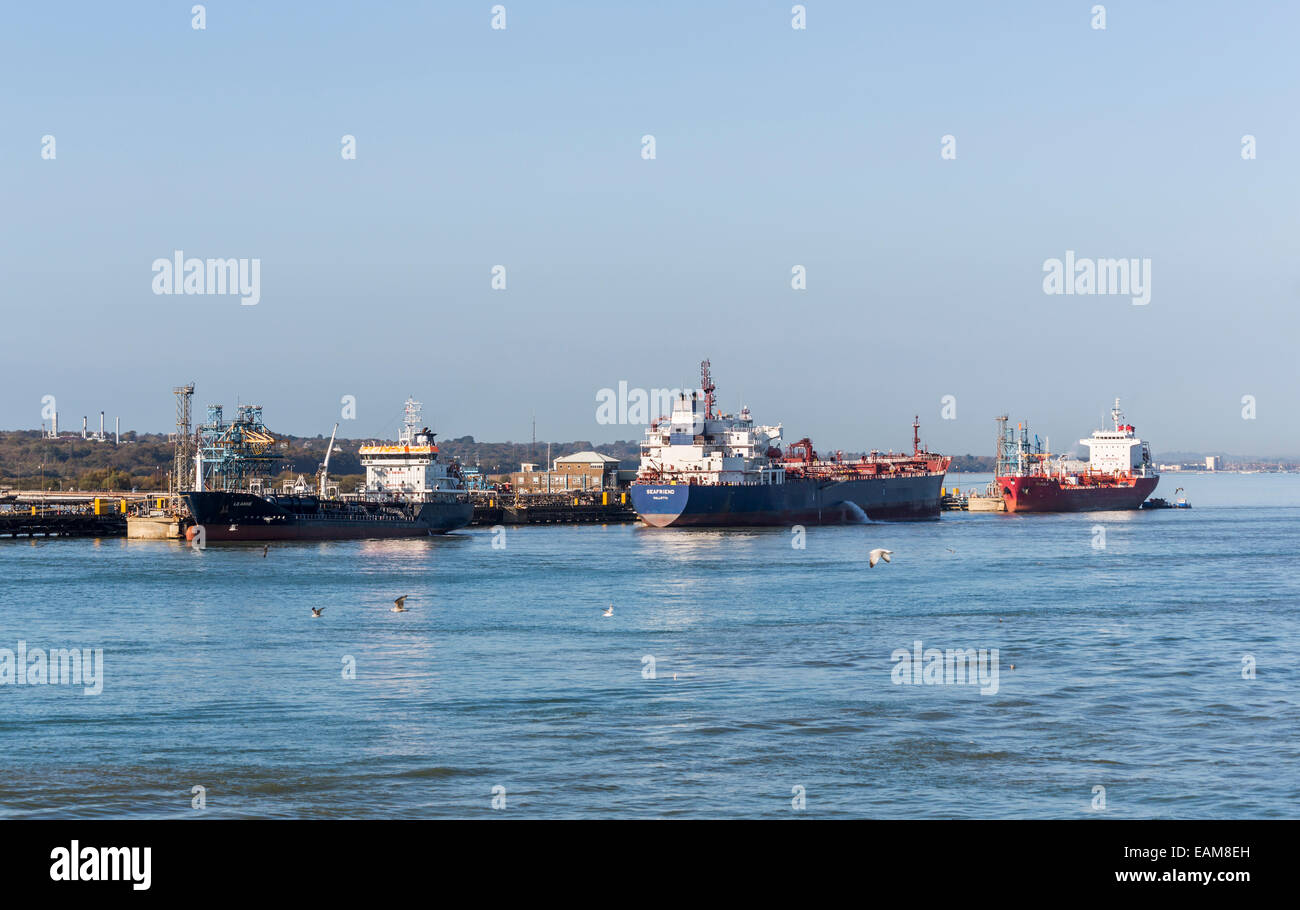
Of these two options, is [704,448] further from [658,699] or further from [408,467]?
[658,699]

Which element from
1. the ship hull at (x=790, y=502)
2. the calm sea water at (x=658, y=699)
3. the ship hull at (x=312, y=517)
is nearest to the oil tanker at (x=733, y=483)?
the ship hull at (x=790, y=502)

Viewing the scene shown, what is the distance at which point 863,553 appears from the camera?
6097cm

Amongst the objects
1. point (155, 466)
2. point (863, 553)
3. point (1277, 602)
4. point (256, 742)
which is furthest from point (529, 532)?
point (155, 466)

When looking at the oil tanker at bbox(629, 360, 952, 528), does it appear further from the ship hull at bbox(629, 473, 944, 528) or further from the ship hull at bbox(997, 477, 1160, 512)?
the ship hull at bbox(997, 477, 1160, 512)

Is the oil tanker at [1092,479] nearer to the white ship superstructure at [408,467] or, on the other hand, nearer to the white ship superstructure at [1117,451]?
the white ship superstructure at [1117,451]

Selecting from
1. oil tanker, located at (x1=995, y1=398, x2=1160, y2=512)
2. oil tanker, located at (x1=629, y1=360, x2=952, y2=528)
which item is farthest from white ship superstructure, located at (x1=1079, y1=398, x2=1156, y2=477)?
oil tanker, located at (x1=629, y1=360, x2=952, y2=528)

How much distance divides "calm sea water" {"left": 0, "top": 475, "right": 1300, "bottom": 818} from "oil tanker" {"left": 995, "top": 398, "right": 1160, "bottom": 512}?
62.7 metres

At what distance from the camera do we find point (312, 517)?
241 ft

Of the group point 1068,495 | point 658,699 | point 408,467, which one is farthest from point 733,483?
point 658,699

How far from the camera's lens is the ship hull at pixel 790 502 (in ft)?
251

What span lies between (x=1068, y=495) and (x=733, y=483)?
139 ft

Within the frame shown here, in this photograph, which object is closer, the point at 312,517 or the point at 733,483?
the point at 312,517

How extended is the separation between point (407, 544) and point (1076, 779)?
59033mm
